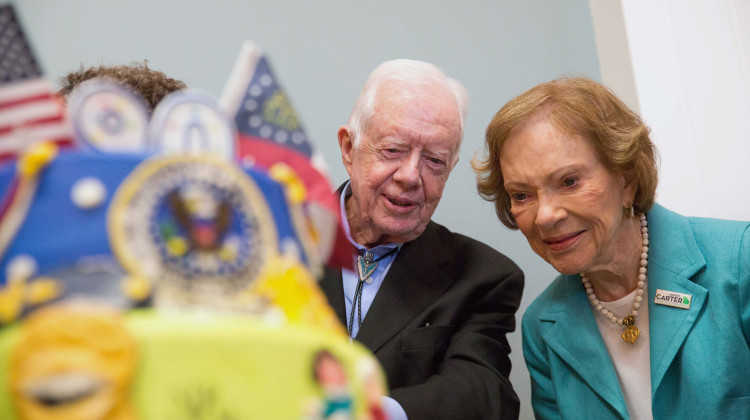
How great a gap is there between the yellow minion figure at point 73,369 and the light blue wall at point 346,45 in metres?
1.50

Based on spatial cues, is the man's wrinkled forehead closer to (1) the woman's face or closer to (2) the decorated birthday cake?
(1) the woman's face

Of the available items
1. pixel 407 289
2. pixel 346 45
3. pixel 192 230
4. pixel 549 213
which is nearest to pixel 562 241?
pixel 549 213

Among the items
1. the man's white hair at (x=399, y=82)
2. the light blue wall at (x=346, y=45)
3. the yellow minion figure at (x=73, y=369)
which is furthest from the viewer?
the light blue wall at (x=346, y=45)

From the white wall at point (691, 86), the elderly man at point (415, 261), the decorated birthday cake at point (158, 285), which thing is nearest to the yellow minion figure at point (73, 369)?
the decorated birthday cake at point (158, 285)

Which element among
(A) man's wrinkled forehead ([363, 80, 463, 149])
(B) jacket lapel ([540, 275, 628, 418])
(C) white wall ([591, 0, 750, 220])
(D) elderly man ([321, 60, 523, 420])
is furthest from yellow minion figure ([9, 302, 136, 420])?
(C) white wall ([591, 0, 750, 220])

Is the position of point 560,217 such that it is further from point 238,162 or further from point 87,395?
point 87,395

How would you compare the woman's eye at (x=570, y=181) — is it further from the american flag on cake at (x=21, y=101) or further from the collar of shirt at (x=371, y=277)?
the american flag on cake at (x=21, y=101)

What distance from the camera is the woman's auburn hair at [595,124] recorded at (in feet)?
4.84

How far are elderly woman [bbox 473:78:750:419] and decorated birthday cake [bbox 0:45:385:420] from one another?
94 cm

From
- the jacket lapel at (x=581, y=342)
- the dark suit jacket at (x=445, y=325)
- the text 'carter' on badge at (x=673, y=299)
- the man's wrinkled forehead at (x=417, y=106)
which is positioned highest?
the man's wrinkled forehead at (x=417, y=106)

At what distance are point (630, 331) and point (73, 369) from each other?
4.38 feet

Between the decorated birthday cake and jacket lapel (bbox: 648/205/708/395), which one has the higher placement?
the decorated birthday cake

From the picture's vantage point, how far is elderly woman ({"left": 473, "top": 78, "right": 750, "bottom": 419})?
1.43 m

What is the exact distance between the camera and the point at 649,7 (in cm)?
221
